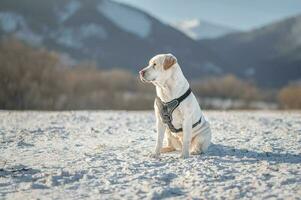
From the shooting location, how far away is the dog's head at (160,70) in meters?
7.91

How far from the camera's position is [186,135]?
8117mm

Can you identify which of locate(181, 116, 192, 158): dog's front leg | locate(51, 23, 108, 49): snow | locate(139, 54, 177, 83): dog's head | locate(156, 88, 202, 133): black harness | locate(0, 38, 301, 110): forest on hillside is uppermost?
locate(51, 23, 108, 49): snow

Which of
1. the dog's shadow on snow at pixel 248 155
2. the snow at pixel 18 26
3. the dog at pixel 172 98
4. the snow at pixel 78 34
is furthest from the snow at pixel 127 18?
the dog at pixel 172 98

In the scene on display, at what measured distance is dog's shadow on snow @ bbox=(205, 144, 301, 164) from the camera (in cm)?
827

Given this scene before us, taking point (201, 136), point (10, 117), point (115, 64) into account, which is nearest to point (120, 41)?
point (115, 64)

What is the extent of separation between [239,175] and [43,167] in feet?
10.8

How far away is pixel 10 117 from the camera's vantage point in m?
18.5

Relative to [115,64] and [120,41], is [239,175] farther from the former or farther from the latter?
[120,41]

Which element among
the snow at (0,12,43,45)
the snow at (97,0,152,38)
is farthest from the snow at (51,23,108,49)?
the snow at (97,0,152,38)

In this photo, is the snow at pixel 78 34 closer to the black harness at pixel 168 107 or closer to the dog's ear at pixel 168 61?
the black harness at pixel 168 107

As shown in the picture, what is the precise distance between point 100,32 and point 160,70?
164m

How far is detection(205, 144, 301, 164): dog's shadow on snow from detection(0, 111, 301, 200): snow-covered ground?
0.7 inches

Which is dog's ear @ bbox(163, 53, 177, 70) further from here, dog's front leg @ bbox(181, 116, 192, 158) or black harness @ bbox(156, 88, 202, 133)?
dog's front leg @ bbox(181, 116, 192, 158)

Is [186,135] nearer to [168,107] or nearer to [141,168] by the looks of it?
[168,107]
